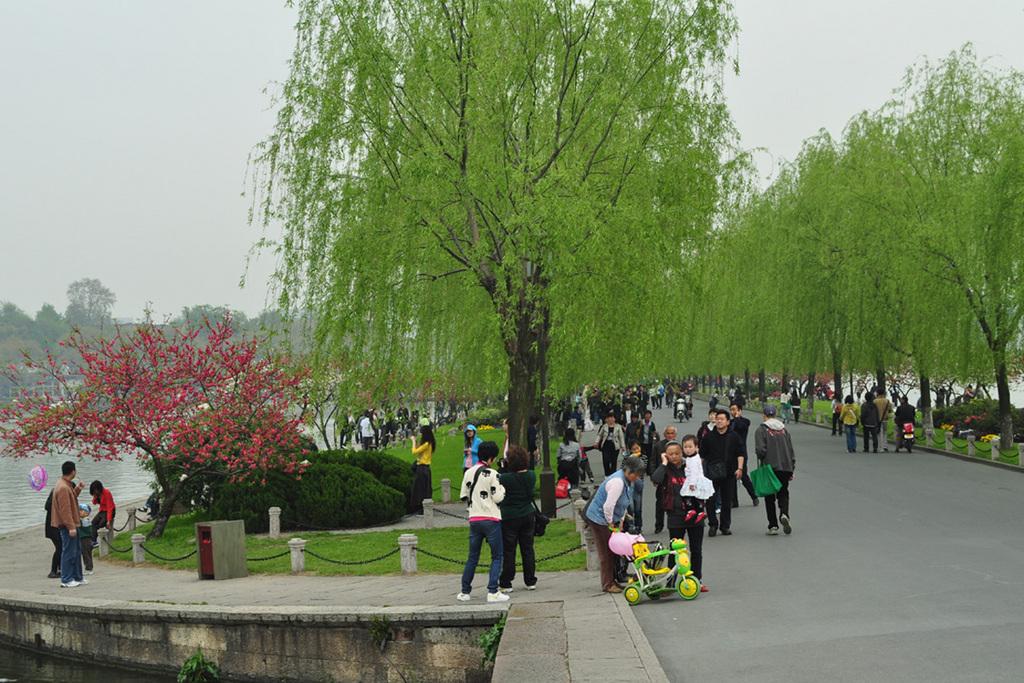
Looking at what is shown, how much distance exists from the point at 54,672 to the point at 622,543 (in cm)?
925

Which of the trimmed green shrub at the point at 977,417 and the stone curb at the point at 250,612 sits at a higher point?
the trimmed green shrub at the point at 977,417

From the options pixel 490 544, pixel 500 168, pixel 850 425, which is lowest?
pixel 490 544

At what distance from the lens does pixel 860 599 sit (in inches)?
449

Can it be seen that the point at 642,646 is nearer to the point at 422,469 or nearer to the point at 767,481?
the point at 767,481

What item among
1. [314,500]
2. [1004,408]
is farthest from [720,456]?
[1004,408]

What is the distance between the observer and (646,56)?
66.2 feet

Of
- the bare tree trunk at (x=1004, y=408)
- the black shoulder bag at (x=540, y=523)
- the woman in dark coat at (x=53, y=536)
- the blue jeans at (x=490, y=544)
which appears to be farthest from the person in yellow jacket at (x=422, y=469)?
the bare tree trunk at (x=1004, y=408)

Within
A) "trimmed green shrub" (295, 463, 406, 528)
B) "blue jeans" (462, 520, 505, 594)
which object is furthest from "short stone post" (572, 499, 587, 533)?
"trimmed green shrub" (295, 463, 406, 528)

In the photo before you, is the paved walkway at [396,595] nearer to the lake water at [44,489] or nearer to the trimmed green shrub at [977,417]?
the lake water at [44,489]

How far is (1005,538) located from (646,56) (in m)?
10.0

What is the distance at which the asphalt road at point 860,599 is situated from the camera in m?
8.77

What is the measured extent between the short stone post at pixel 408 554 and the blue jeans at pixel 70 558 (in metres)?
5.34

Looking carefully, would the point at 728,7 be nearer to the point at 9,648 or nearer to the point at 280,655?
the point at 280,655

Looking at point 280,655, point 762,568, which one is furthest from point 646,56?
point 280,655
